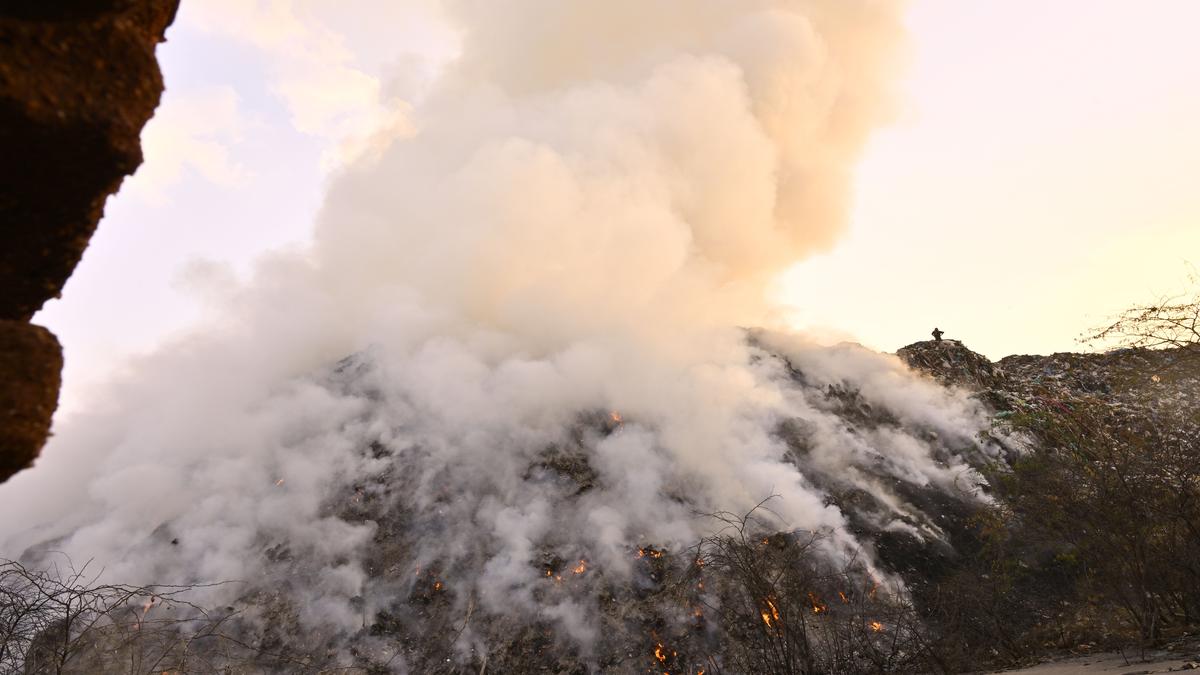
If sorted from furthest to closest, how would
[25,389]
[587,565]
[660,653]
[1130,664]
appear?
[587,565], [660,653], [1130,664], [25,389]

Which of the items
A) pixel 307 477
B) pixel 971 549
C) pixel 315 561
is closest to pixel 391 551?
pixel 315 561

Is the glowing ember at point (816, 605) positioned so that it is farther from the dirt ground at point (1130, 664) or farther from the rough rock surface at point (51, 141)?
the rough rock surface at point (51, 141)

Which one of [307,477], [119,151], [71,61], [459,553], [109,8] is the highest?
[307,477]

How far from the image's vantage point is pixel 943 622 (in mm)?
11961

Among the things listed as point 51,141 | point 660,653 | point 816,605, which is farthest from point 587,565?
point 51,141

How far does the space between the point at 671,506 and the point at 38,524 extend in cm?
2444

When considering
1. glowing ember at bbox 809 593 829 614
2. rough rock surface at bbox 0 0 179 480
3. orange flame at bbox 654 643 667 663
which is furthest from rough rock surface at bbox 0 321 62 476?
glowing ember at bbox 809 593 829 614

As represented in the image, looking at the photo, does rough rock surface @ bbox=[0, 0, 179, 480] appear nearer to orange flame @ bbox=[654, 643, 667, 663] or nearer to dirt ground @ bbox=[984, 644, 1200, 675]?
dirt ground @ bbox=[984, 644, 1200, 675]

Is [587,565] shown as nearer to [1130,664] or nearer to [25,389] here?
[1130,664]

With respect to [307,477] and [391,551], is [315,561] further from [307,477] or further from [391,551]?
[307,477]

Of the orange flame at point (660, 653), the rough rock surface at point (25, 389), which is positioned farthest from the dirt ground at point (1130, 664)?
the rough rock surface at point (25, 389)

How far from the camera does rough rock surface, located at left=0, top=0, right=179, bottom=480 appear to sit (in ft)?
5.30

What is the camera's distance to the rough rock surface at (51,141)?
1.61 meters

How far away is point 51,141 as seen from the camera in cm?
170
